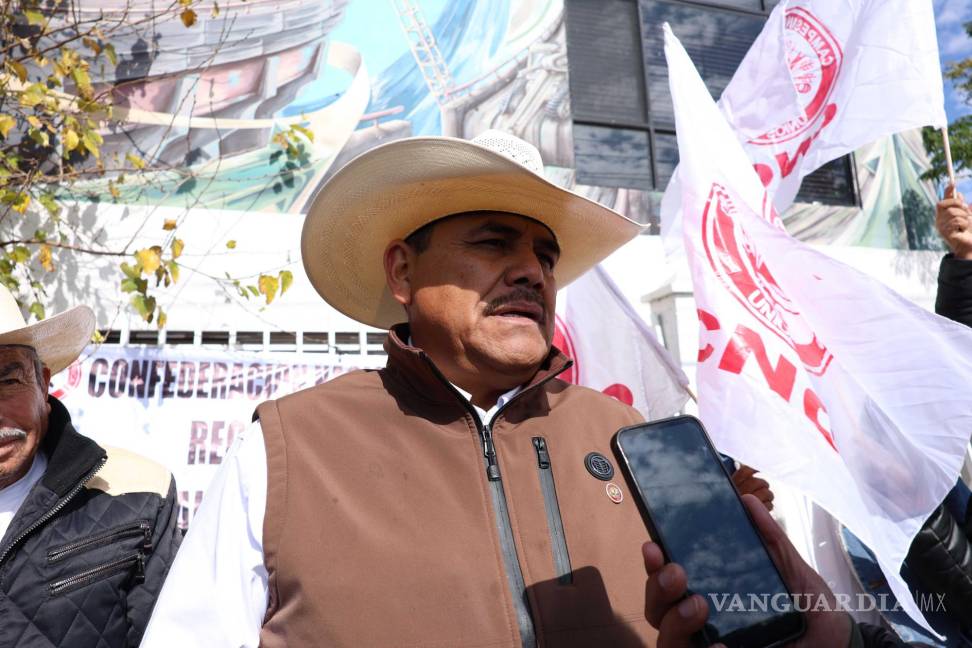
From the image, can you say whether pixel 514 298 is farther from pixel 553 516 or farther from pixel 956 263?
pixel 956 263

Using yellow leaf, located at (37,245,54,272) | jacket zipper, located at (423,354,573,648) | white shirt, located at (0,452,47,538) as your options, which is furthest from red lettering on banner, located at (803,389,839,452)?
yellow leaf, located at (37,245,54,272)

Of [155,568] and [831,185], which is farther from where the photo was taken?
[831,185]

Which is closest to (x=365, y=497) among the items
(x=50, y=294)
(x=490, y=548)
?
(x=490, y=548)

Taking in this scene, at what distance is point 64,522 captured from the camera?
80.2 inches

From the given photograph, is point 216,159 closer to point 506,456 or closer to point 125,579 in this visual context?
point 125,579

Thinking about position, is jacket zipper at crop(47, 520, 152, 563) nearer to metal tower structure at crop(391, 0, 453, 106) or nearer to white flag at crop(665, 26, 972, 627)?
white flag at crop(665, 26, 972, 627)

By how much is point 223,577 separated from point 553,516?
65 centimetres

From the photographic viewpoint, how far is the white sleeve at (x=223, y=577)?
1.31m

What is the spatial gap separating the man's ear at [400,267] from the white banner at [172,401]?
187 cm

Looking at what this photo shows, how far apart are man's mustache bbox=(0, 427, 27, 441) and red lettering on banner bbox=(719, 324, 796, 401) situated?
7.61 ft

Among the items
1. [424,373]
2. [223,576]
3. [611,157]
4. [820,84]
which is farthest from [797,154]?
[223,576]

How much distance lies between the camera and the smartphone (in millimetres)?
1008

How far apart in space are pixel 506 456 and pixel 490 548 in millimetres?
205

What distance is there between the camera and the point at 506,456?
147 centimetres
